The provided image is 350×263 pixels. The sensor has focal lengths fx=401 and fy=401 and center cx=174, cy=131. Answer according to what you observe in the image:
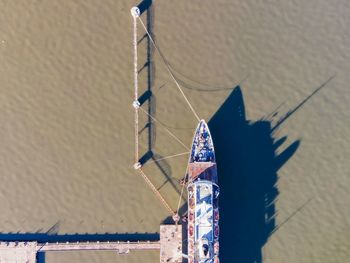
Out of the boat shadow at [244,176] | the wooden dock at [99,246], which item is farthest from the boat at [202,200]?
the wooden dock at [99,246]

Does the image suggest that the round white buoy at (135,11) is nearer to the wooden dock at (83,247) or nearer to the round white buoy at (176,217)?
the round white buoy at (176,217)

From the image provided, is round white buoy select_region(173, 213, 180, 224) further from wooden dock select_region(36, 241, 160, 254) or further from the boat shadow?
the boat shadow

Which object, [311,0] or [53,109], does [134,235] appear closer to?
[53,109]

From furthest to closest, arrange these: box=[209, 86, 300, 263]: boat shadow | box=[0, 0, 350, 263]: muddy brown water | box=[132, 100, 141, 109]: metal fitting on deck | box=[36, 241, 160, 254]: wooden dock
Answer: box=[132, 100, 141, 109]: metal fitting on deck → box=[0, 0, 350, 263]: muddy brown water → box=[209, 86, 300, 263]: boat shadow → box=[36, 241, 160, 254]: wooden dock

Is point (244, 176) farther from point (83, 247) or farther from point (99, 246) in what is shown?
point (83, 247)

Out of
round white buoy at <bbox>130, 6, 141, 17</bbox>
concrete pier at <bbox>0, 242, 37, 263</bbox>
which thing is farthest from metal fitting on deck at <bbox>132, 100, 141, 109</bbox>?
concrete pier at <bbox>0, 242, 37, 263</bbox>

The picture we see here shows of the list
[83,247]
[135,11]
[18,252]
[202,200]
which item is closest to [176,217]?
[202,200]
